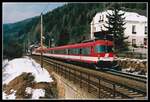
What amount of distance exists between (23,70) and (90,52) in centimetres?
305

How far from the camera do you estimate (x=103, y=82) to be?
14898mm

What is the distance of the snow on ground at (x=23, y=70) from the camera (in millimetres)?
14643

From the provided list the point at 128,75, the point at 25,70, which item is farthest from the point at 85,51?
the point at 25,70

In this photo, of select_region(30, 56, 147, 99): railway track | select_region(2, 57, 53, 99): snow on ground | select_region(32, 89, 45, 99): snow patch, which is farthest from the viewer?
select_region(2, 57, 53, 99): snow on ground

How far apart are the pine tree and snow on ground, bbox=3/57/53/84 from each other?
2.93m

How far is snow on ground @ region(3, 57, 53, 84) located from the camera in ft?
48.0

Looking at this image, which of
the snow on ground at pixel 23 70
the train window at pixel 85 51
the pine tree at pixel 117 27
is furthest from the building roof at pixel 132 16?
the snow on ground at pixel 23 70

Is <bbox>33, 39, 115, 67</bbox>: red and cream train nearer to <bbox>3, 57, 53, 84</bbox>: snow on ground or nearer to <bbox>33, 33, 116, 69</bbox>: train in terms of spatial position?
<bbox>33, 33, 116, 69</bbox>: train

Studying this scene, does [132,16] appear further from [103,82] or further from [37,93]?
[37,93]

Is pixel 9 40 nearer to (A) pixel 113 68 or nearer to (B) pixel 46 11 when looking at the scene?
(B) pixel 46 11

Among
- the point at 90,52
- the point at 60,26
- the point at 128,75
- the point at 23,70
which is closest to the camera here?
the point at 23,70

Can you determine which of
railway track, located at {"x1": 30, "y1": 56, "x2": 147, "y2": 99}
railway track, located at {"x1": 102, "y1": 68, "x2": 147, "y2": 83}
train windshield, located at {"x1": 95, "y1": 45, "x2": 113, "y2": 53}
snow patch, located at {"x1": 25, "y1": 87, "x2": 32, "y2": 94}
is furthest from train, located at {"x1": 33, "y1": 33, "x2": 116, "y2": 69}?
snow patch, located at {"x1": 25, "y1": 87, "x2": 32, "y2": 94}

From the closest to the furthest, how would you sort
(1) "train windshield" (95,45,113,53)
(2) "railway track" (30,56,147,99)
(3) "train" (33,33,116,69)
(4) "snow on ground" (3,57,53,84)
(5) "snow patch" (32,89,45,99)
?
(2) "railway track" (30,56,147,99) → (5) "snow patch" (32,89,45,99) → (4) "snow on ground" (3,57,53,84) → (3) "train" (33,33,116,69) → (1) "train windshield" (95,45,113,53)

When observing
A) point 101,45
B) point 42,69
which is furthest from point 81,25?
point 42,69
